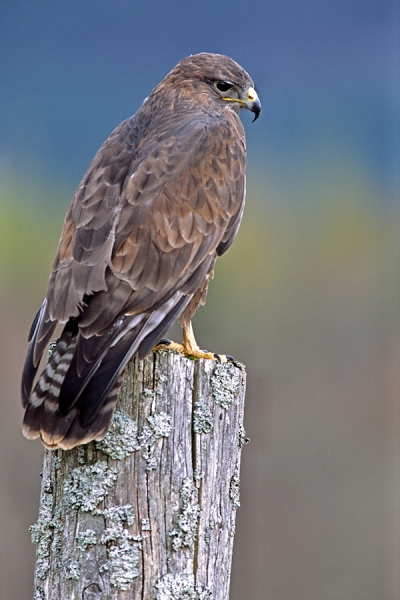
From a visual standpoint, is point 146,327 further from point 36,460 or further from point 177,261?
point 36,460

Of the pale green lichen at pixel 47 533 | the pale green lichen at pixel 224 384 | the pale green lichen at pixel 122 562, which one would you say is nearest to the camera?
the pale green lichen at pixel 122 562

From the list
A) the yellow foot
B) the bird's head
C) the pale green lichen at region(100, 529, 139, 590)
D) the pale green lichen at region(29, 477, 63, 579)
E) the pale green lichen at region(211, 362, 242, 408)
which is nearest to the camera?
the pale green lichen at region(100, 529, 139, 590)

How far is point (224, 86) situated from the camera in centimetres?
340

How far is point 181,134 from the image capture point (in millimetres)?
2934

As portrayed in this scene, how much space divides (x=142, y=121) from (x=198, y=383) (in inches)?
55.1

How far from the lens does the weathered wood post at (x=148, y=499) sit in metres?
2.07

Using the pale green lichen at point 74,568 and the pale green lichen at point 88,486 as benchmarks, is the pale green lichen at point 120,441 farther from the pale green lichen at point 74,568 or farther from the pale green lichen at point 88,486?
the pale green lichen at point 74,568

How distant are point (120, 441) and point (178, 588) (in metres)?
0.44

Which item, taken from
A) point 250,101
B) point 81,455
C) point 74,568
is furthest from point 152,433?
point 250,101

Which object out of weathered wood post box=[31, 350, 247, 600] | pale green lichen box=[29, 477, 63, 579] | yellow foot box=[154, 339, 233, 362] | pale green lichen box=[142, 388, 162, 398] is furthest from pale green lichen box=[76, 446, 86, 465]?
yellow foot box=[154, 339, 233, 362]

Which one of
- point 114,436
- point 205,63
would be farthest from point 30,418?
point 205,63

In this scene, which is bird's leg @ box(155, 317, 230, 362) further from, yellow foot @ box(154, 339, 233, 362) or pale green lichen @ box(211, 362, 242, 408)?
pale green lichen @ box(211, 362, 242, 408)

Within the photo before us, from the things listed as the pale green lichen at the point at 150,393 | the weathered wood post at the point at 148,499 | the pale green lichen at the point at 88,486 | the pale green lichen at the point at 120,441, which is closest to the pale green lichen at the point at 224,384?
the weathered wood post at the point at 148,499

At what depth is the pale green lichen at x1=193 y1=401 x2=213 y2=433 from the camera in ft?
7.26
